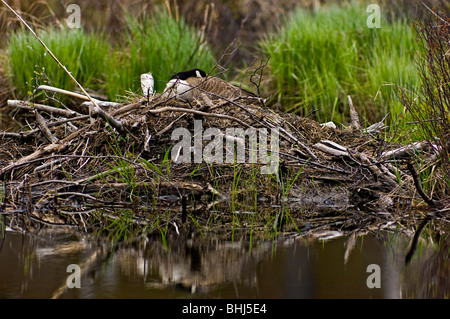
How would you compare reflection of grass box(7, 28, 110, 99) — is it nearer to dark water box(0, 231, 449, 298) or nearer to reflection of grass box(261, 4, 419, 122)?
reflection of grass box(261, 4, 419, 122)

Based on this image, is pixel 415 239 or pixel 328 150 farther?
pixel 328 150

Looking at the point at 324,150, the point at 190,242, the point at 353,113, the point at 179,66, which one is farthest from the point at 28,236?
the point at 179,66

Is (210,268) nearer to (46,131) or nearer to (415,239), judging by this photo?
(415,239)

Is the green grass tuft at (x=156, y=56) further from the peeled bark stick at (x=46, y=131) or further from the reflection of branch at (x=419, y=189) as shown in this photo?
the reflection of branch at (x=419, y=189)

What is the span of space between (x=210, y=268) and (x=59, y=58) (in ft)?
18.6

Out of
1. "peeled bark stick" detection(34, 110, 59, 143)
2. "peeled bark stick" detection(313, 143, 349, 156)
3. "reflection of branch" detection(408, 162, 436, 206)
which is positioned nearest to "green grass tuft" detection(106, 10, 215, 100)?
"peeled bark stick" detection(34, 110, 59, 143)

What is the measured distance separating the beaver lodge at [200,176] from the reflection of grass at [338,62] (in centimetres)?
208

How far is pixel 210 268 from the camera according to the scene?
3928 millimetres

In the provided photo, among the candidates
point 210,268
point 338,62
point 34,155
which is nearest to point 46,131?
point 34,155

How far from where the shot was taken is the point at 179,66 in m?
9.50

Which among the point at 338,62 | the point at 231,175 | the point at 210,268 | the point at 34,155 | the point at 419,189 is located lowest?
the point at 210,268

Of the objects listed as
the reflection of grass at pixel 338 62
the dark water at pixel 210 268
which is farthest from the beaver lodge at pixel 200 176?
the reflection of grass at pixel 338 62
